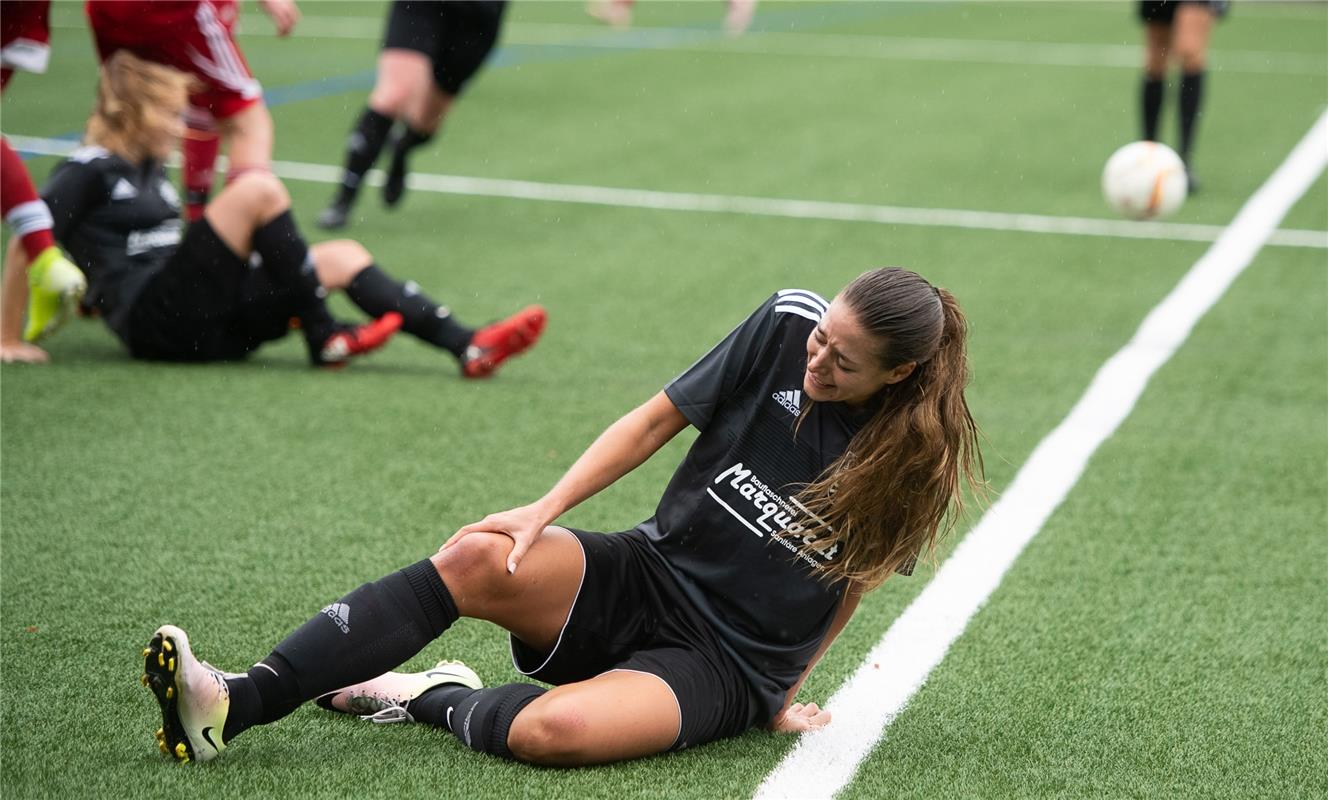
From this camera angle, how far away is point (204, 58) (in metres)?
6.23

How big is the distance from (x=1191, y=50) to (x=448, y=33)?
166 inches

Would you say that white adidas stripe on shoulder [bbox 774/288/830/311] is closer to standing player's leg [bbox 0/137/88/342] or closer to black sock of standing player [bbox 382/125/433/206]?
standing player's leg [bbox 0/137/88/342]

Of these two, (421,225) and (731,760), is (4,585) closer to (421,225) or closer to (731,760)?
(731,760)

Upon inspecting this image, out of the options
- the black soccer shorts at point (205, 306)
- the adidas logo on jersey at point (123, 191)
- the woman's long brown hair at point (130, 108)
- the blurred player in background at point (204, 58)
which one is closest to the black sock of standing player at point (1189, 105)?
the blurred player in background at point (204, 58)

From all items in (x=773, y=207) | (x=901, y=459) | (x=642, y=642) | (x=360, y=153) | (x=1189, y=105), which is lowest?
A: (x=773, y=207)

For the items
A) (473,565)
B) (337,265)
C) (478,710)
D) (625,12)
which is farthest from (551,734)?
(625,12)

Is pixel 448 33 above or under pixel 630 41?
above

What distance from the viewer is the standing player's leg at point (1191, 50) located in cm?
881

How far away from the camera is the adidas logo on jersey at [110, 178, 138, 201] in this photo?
5.39 meters

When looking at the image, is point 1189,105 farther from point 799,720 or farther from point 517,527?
point 517,527

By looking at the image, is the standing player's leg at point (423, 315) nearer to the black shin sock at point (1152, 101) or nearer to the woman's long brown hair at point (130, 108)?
the woman's long brown hair at point (130, 108)

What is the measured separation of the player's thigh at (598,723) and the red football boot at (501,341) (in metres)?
2.57

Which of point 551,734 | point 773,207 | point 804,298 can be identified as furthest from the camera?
point 773,207

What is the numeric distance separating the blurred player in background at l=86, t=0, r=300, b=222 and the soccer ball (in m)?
3.82
